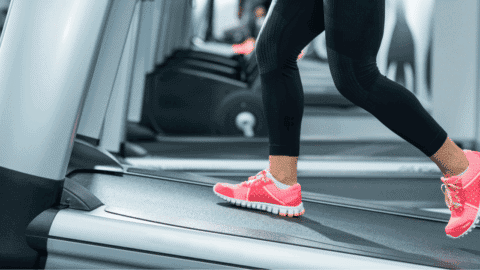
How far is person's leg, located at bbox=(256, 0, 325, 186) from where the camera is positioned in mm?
900

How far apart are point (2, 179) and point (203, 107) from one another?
6.66 ft

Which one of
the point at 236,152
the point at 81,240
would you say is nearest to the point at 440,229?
the point at 81,240

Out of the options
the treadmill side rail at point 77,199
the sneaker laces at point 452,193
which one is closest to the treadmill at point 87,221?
the treadmill side rail at point 77,199

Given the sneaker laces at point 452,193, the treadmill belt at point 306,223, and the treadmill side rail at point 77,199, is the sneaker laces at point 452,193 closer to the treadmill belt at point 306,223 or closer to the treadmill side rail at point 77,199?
the treadmill belt at point 306,223

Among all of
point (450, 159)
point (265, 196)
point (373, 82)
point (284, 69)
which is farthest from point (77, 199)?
point (450, 159)

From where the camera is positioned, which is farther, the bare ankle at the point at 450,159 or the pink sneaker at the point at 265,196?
the pink sneaker at the point at 265,196

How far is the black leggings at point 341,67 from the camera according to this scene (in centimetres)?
79

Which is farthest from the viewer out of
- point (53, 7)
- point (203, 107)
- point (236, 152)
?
point (203, 107)

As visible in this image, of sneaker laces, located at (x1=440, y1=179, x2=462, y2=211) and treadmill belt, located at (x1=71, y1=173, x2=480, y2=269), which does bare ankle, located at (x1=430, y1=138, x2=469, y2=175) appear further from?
treadmill belt, located at (x1=71, y1=173, x2=480, y2=269)

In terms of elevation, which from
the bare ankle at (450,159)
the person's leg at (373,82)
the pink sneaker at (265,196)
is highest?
the person's leg at (373,82)

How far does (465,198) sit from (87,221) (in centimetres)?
82

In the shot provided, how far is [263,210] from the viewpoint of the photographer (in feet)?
3.44

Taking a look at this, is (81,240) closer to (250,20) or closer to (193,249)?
(193,249)

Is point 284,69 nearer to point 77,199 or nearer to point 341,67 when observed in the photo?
point 341,67
